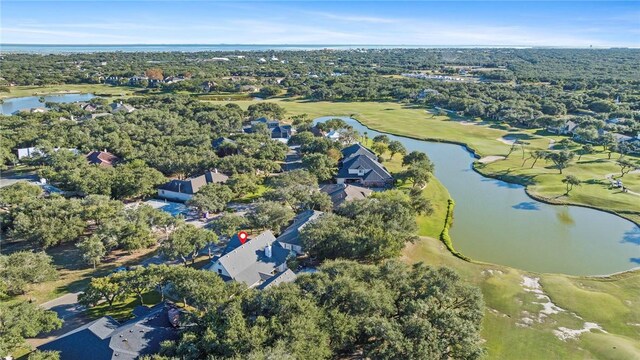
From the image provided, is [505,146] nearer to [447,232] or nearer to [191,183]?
[447,232]

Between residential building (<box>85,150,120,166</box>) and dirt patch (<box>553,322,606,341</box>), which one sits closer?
dirt patch (<box>553,322,606,341</box>)

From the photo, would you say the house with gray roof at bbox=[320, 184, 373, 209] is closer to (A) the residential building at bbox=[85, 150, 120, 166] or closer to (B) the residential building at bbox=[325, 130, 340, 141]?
(B) the residential building at bbox=[325, 130, 340, 141]

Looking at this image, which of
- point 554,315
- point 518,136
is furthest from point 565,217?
point 518,136

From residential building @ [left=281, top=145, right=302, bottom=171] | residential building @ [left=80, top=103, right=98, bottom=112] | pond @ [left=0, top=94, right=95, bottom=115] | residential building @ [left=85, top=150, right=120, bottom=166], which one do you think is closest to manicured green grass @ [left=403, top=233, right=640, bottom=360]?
residential building @ [left=281, top=145, right=302, bottom=171]

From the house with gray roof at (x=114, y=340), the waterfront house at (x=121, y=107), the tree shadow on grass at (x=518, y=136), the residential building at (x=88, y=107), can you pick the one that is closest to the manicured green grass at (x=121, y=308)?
the house with gray roof at (x=114, y=340)

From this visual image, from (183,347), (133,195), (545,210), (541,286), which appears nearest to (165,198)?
(133,195)

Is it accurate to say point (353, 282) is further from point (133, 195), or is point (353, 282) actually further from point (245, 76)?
point (245, 76)
